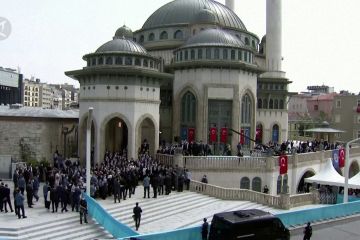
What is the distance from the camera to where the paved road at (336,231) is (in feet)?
61.2

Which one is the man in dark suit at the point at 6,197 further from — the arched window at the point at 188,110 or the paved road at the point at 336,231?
the arched window at the point at 188,110

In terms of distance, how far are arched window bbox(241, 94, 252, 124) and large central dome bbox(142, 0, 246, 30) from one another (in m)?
11.2

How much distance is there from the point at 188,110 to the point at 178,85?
7.32ft

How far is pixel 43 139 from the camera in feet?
100

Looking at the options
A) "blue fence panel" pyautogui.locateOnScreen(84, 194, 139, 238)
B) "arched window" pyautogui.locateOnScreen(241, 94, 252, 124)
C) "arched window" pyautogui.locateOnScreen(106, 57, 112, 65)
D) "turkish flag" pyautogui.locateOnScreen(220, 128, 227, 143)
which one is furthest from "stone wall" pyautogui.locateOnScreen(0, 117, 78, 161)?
"arched window" pyautogui.locateOnScreen(241, 94, 252, 124)

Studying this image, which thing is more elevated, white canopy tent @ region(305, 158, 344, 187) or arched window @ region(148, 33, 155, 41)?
arched window @ region(148, 33, 155, 41)

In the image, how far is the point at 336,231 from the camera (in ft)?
65.4

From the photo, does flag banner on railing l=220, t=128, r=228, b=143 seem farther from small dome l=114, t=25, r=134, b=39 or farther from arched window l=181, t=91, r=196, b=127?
small dome l=114, t=25, r=134, b=39

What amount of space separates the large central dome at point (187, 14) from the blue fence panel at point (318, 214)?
25550 mm

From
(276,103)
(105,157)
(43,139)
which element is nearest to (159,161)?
(105,157)

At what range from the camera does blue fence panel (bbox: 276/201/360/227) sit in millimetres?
19359

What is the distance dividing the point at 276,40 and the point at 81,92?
86.6ft

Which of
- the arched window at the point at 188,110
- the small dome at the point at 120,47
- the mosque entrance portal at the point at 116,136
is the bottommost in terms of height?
the mosque entrance portal at the point at 116,136

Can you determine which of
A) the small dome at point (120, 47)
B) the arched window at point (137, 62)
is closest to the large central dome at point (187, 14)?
the small dome at point (120, 47)
